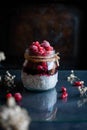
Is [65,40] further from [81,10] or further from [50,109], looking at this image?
[50,109]

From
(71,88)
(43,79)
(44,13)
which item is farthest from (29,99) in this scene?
(44,13)

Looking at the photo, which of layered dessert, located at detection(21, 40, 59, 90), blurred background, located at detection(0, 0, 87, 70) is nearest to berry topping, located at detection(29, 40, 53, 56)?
layered dessert, located at detection(21, 40, 59, 90)

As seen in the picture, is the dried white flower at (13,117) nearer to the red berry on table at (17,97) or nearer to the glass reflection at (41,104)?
the glass reflection at (41,104)

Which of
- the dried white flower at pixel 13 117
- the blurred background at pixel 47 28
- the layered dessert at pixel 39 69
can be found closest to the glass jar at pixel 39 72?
the layered dessert at pixel 39 69

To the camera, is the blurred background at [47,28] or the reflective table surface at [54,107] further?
the blurred background at [47,28]

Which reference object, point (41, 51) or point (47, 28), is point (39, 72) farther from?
point (47, 28)

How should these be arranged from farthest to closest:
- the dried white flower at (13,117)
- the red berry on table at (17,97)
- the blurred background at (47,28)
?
the blurred background at (47,28) → the red berry on table at (17,97) → the dried white flower at (13,117)

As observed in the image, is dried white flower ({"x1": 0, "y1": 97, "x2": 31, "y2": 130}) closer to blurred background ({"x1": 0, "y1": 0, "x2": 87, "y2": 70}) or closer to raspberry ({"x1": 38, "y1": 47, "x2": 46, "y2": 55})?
raspberry ({"x1": 38, "y1": 47, "x2": 46, "y2": 55})
